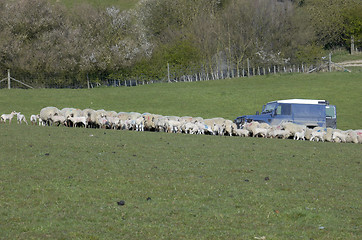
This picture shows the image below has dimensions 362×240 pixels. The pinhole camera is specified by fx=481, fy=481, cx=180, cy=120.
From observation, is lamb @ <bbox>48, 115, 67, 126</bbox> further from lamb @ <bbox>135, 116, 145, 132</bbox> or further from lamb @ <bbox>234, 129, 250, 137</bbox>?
lamb @ <bbox>234, 129, 250, 137</bbox>

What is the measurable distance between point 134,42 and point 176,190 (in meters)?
67.2

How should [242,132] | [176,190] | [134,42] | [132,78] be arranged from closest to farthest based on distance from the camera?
[176,190], [242,132], [132,78], [134,42]

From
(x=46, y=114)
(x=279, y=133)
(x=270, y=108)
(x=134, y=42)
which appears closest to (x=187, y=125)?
(x=279, y=133)

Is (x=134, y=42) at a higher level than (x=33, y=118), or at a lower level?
higher

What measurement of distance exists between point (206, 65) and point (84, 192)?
62.5m

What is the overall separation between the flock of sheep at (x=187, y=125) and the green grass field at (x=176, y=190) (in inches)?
225

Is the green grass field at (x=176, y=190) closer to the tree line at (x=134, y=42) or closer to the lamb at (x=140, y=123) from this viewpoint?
the lamb at (x=140, y=123)

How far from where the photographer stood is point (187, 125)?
29.9 meters

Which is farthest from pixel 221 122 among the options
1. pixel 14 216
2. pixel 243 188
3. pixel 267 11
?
pixel 267 11

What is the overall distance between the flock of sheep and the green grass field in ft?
18.7

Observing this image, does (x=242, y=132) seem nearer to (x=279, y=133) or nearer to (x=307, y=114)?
(x=279, y=133)

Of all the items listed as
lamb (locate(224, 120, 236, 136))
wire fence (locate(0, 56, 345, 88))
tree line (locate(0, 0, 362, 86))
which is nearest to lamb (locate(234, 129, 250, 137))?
lamb (locate(224, 120, 236, 136))

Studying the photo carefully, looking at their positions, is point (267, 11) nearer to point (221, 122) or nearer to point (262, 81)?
point (262, 81)

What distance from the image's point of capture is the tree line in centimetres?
6731
